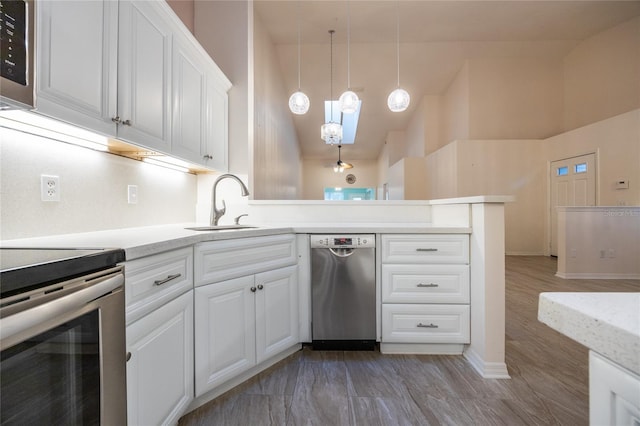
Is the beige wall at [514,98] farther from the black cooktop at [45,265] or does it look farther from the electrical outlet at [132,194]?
the black cooktop at [45,265]

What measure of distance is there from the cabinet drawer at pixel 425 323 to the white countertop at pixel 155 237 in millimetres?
514

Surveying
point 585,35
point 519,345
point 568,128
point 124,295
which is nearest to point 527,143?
point 568,128

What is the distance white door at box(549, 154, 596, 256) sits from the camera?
16.1ft

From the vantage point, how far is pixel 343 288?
1.87m

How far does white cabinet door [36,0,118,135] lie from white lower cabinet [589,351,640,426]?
4.90ft

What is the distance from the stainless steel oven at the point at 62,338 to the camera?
0.54 metres

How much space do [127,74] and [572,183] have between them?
6.92 meters

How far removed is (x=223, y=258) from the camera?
1436mm

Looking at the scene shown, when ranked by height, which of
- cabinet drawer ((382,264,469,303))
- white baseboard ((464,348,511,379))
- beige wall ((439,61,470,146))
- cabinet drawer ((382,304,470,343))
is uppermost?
beige wall ((439,61,470,146))

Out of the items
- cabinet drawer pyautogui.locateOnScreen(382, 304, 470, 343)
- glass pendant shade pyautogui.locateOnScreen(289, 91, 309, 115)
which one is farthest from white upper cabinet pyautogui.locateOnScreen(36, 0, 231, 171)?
cabinet drawer pyautogui.locateOnScreen(382, 304, 470, 343)

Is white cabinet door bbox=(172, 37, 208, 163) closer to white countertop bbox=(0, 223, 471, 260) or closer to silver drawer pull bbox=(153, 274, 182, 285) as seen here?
white countertop bbox=(0, 223, 471, 260)

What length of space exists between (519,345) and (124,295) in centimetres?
247

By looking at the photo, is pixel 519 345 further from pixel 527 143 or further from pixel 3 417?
pixel 527 143

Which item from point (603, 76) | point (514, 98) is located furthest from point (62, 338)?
point (603, 76)
